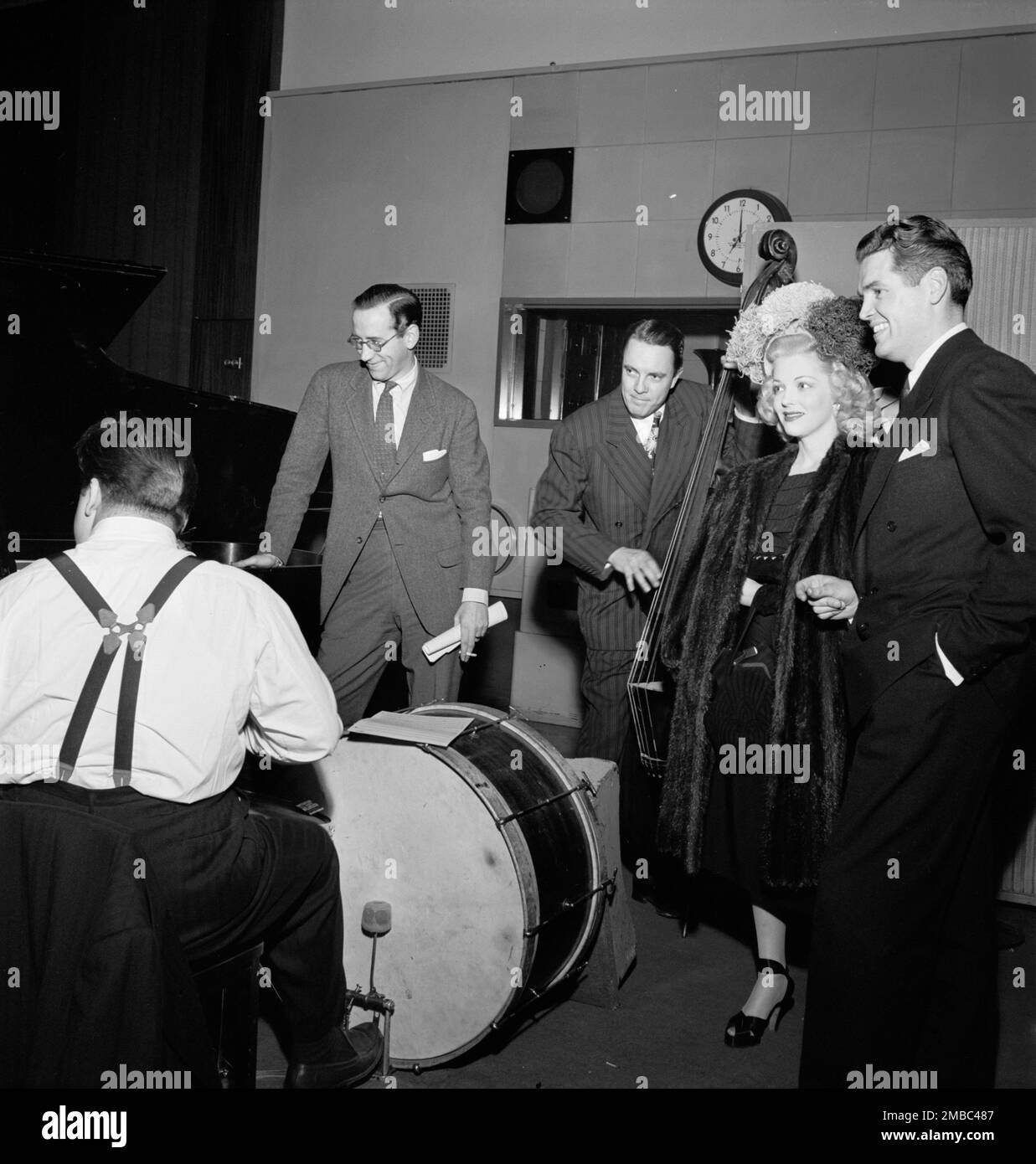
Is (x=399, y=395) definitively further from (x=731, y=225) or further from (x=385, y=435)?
(x=731, y=225)

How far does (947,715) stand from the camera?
6.96 ft

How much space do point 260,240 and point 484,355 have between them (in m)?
1.83

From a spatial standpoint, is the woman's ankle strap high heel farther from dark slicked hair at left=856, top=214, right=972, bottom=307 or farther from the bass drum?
dark slicked hair at left=856, top=214, right=972, bottom=307

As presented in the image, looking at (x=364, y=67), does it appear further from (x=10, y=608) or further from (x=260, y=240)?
(x=10, y=608)

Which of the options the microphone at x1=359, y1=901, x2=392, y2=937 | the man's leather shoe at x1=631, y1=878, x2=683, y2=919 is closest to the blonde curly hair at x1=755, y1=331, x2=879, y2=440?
the microphone at x1=359, y1=901, x2=392, y2=937

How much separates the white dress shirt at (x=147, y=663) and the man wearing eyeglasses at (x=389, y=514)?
1.57 m

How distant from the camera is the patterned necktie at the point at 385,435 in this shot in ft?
12.2

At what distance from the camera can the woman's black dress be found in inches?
108

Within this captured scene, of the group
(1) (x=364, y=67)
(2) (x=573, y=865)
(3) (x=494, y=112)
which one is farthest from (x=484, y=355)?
(2) (x=573, y=865)

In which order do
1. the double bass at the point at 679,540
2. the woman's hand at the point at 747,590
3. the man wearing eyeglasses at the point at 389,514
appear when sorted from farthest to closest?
the man wearing eyeglasses at the point at 389,514, the double bass at the point at 679,540, the woman's hand at the point at 747,590

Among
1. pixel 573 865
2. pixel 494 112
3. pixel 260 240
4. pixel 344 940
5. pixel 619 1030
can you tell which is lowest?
pixel 619 1030

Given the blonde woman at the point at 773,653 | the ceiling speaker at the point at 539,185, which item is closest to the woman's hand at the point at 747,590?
the blonde woman at the point at 773,653

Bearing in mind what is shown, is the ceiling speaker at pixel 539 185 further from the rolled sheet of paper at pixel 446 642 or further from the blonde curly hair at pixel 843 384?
the blonde curly hair at pixel 843 384

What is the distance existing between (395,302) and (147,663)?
1925 mm
